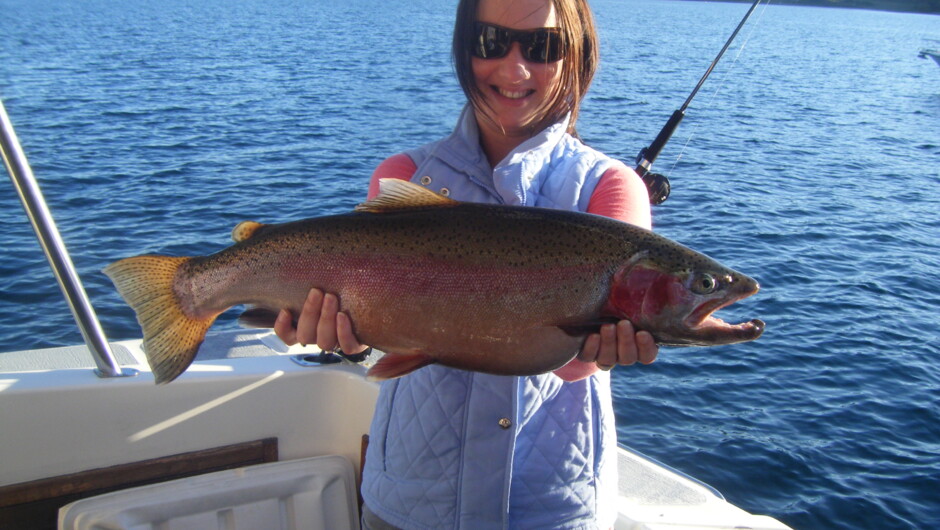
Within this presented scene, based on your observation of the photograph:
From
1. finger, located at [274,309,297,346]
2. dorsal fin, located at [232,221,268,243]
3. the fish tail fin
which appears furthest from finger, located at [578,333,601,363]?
the fish tail fin

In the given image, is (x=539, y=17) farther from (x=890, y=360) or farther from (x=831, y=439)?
(x=890, y=360)

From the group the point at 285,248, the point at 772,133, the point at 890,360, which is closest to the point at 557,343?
the point at 285,248

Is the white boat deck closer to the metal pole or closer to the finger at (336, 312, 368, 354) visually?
the metal pole

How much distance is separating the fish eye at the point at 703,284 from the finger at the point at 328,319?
1.16m

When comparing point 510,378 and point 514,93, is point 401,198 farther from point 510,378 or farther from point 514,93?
point 510,378

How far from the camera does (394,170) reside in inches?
111

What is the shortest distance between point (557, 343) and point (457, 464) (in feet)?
1.76

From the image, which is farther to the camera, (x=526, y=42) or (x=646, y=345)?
(x=526, y=42)

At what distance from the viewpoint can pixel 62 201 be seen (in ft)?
46.6

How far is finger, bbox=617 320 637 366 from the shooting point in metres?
2.43

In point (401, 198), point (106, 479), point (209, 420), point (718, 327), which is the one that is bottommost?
point (106, 479)

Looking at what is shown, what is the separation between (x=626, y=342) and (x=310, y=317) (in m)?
1.03

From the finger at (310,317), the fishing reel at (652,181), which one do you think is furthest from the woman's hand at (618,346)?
the fishing reel at (652,181)

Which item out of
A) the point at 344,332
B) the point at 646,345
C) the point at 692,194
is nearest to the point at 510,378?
the point at 646,345
